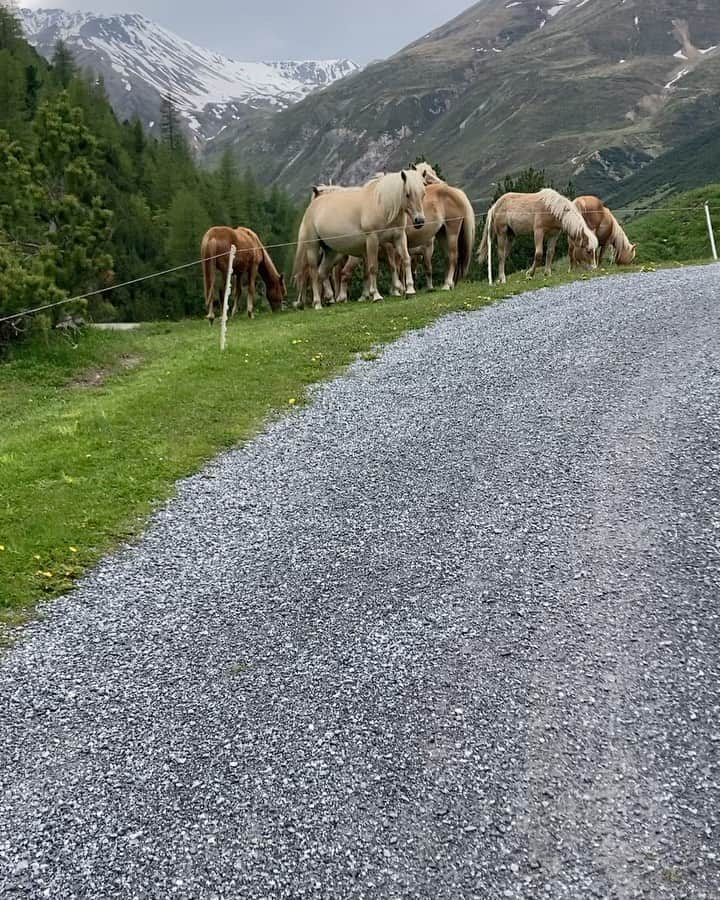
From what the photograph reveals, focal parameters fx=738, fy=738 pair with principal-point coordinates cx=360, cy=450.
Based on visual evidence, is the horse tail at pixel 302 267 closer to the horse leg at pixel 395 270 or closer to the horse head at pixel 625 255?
the horse leg at pixel 395 270

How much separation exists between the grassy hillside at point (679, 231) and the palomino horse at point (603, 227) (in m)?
2.33

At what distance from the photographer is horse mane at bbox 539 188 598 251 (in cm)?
2164

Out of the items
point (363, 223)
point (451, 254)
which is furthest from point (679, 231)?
point (363, 223)

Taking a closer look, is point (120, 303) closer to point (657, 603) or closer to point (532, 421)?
point (532, 421)

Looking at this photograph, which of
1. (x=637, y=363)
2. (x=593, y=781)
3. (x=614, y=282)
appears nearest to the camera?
(x=593, y=781)

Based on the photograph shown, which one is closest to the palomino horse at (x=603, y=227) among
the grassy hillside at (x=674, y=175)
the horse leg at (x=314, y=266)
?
the horse leg at (x=314, y=266)

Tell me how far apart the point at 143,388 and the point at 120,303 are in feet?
173

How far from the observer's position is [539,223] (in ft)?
72.4

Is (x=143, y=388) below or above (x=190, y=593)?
above

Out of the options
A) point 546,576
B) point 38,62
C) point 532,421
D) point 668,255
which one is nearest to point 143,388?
point 532,421

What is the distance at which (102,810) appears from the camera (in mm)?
4332

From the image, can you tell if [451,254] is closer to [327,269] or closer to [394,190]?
[394,190]

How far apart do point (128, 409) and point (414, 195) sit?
420 inches

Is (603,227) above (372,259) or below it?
above
